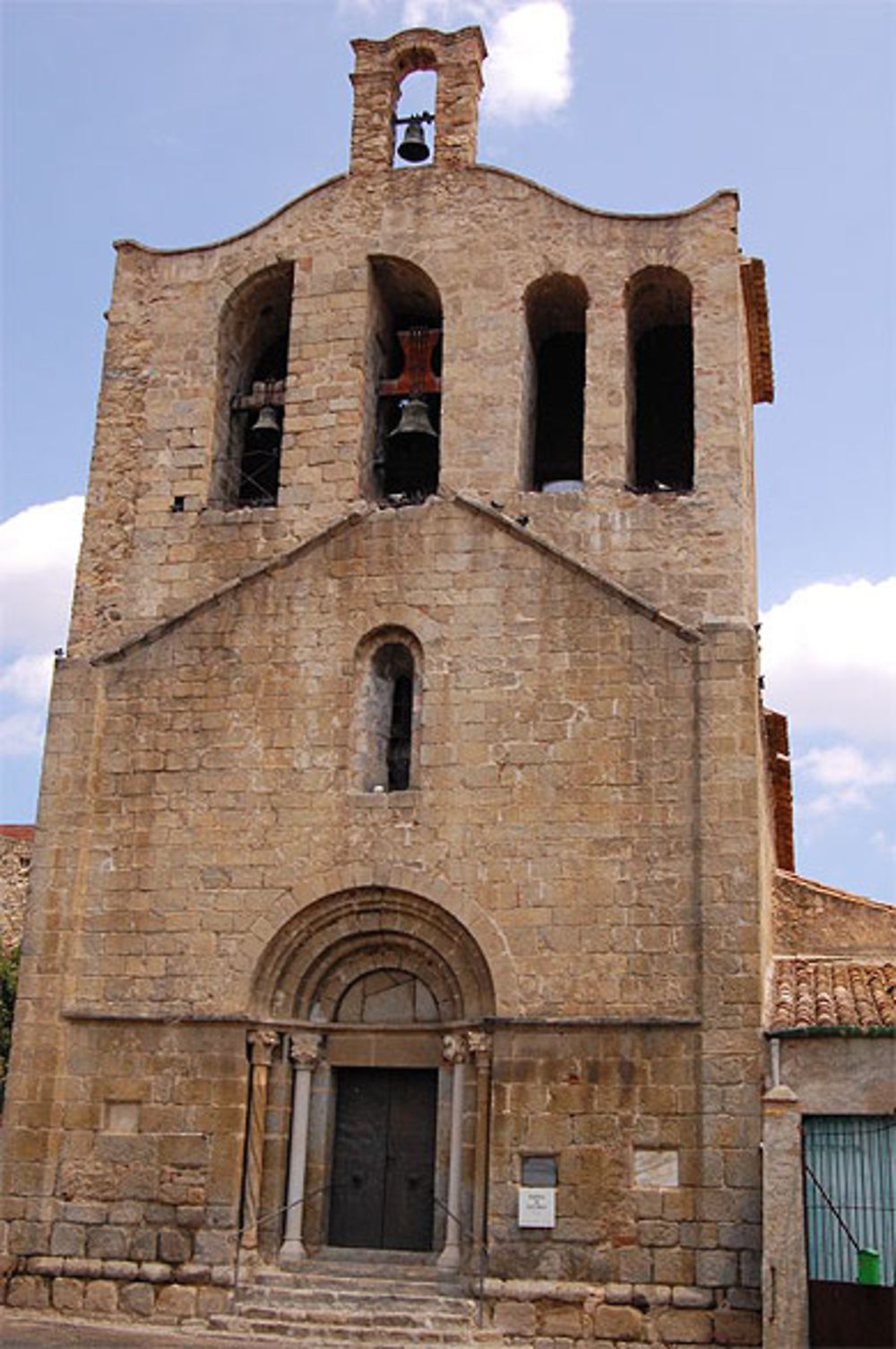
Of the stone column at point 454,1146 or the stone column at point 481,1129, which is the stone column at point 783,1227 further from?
the stone column at point 454,1146

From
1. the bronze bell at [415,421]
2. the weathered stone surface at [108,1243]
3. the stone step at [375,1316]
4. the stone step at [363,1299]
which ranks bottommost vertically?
the stone step at [375,1316]

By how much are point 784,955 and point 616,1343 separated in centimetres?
492

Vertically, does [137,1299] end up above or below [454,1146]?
below

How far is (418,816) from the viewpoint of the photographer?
1391cm

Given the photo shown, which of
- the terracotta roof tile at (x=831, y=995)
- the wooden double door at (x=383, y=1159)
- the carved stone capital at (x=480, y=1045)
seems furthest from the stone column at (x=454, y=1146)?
the terracotta roof tile at (x=831, y=995)

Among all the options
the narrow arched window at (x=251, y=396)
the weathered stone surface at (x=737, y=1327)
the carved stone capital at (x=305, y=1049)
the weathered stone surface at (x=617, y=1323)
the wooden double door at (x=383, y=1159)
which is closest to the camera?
the weathered stone surface at (x=737, y=1327)

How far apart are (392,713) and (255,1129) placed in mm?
4024

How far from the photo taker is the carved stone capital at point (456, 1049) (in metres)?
13.5

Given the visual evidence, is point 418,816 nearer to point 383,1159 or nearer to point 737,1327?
point 383,1159

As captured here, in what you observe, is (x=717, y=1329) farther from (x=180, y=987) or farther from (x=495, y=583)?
(x=495, y=583)

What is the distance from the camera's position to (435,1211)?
13.4 meters

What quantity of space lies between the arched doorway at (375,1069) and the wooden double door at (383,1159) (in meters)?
0.01

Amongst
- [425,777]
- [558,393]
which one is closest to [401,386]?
[558,393]

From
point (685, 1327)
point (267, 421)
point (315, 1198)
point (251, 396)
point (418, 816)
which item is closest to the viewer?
point (685, 1327)
